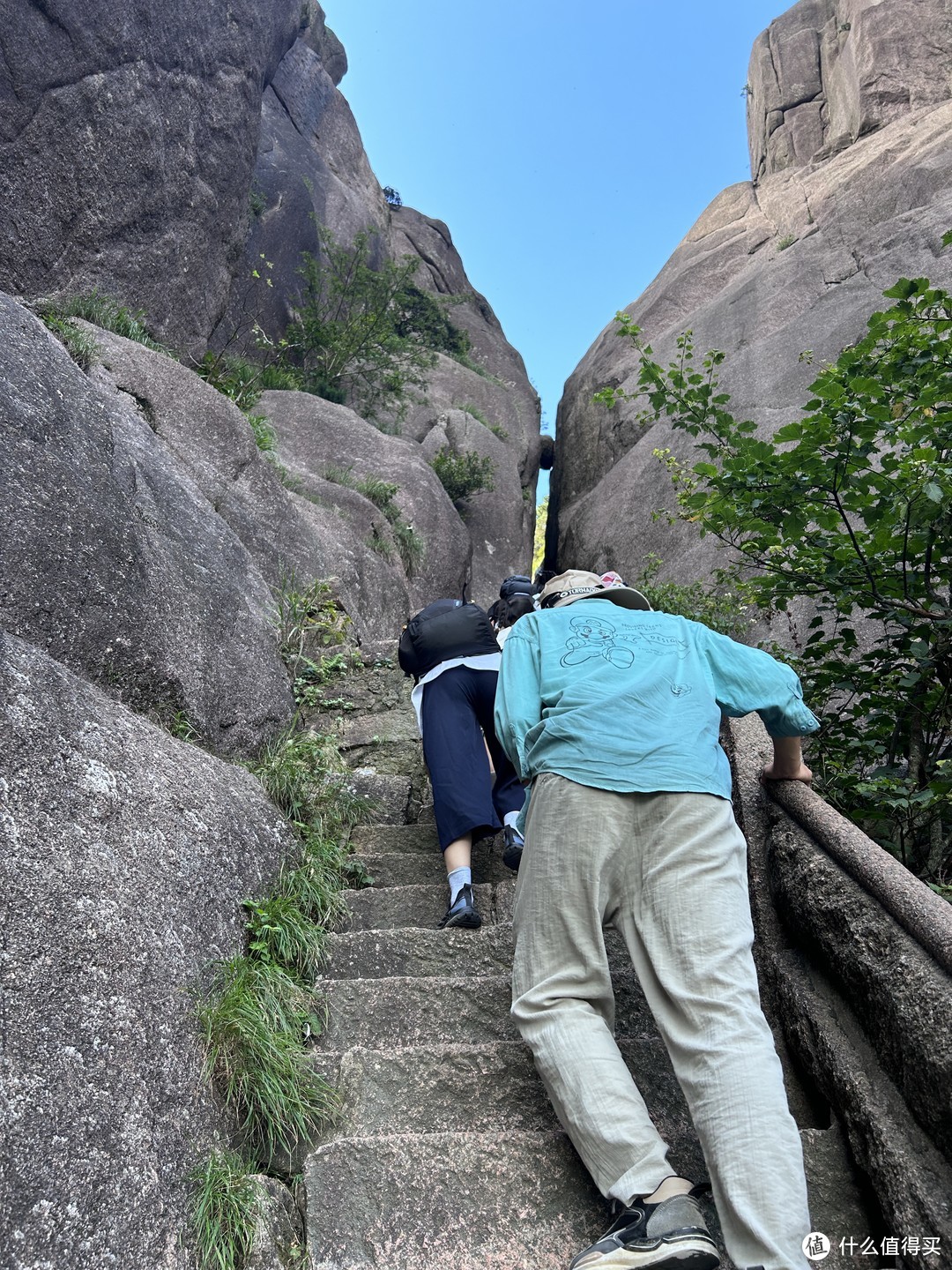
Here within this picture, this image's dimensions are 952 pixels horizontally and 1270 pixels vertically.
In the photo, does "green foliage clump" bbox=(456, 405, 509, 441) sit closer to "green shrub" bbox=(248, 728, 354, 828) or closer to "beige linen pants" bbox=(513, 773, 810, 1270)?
"green shrub" bbox=(248, 728, 354, 828)

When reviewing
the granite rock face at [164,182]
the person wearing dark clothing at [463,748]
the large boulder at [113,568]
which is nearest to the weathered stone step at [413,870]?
the person wearing dark clothing at [463,748]

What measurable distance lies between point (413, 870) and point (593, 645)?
2058 mm

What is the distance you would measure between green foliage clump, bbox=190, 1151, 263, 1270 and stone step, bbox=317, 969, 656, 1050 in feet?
2.29

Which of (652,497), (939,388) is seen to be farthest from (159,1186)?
(652,497)

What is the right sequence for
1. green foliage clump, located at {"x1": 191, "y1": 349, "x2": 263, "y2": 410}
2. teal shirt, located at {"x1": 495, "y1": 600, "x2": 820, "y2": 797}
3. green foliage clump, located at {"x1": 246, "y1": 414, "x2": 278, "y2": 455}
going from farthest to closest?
green foliage clump, located at {"x1": 191, "y1": 349, "x2": 263, "y2": 410} < green foliage clump, located at {"x1": 246, "y1": 414, "x2": 278, "y2": 455} < teal shirt, located at {"x1": 495, "y1": 600, "x2": 820, "y2": 797}

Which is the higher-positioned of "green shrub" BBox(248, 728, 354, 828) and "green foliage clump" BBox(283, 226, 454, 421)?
"green foliage clump" BBox(283, 226, 454, 421)

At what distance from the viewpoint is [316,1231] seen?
2412mm

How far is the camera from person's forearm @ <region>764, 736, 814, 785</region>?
10.7ft

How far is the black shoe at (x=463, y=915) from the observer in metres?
3.79

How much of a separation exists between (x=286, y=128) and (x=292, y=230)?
4.19 m

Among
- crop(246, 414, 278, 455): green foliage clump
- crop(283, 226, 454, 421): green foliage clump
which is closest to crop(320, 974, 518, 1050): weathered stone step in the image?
crop(246, 414, 278, 455): green foliage clump

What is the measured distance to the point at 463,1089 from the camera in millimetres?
2871

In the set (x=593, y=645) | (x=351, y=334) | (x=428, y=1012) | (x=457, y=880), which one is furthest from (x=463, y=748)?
(x=351, y=334)

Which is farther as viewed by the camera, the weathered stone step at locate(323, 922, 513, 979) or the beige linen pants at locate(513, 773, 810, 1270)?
the weathered stone step at locate(323, 922, 513, 979)
